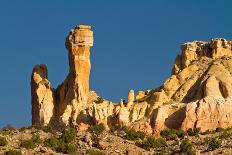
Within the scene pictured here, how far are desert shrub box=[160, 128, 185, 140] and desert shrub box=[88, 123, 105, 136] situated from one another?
6229 mm

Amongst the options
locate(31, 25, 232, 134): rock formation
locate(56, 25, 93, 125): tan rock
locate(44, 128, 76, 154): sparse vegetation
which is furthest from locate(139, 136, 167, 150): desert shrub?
locate(56, 25, 93, 125): tan rock

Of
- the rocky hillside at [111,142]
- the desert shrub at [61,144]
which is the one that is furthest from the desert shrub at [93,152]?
the desert shrub at [61,144]

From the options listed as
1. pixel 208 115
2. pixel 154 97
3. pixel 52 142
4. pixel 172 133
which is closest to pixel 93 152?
pixel 52 142

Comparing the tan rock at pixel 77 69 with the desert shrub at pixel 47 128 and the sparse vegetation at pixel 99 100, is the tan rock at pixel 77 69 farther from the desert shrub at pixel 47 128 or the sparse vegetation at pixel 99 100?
the desert shrub at pixel 47 128

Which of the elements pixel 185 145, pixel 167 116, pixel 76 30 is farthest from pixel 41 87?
pixel 185 145

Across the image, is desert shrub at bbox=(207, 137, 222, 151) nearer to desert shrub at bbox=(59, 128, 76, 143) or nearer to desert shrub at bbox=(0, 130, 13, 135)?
desert shrub at bbox=(59, 128, 76, 143)

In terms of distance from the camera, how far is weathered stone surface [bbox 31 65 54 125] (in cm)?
15612

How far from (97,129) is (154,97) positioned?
10057 mm

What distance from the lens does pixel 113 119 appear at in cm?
14888

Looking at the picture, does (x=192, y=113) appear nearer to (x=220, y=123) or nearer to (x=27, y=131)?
(x=220, y=123)

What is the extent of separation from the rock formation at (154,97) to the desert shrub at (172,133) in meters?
1.41

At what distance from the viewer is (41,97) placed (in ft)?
516

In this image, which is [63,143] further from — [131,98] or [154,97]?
[131,98]

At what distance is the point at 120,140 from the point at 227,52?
26.0 m
